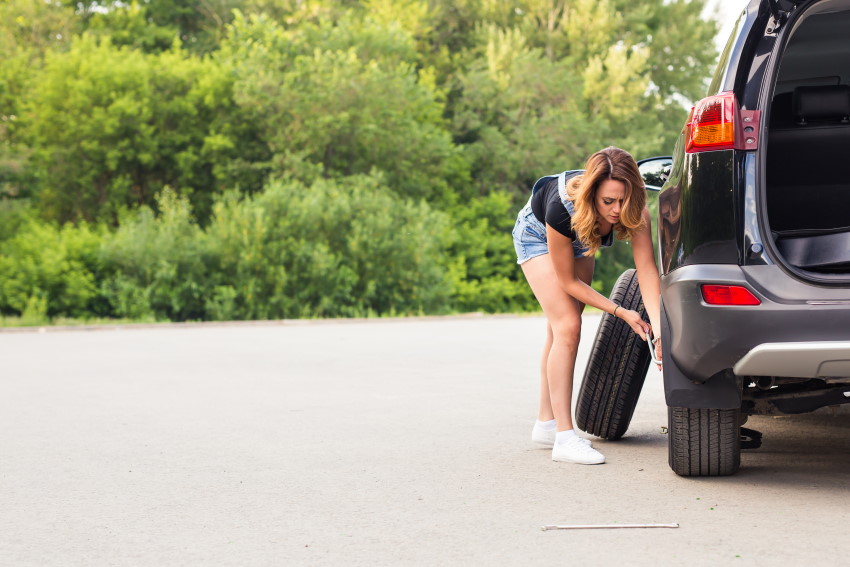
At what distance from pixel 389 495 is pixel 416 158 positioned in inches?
1404

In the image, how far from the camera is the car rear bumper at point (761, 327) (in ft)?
13.8

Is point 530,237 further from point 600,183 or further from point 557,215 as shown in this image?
point 600,183

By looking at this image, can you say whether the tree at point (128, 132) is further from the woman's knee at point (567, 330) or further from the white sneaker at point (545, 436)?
the woman's knee at point (567, 330)

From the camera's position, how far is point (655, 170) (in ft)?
19.6

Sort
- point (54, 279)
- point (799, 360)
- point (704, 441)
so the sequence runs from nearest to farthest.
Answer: point (799, 360) → point (704, 441) → point (54, 279)

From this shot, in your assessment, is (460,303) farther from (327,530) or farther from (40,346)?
(327,530)

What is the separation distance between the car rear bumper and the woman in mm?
677

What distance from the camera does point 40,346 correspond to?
→ 15617 mm


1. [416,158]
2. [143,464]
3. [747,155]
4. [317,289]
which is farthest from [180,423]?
[416,158]

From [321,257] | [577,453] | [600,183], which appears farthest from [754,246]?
[321,257]

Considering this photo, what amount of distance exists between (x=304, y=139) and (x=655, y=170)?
32259 millimetres

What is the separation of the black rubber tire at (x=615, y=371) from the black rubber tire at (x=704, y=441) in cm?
88

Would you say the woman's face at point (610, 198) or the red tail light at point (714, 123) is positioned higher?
the red tail light at point (714, 123)

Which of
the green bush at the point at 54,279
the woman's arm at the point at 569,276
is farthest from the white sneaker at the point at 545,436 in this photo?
the green bush at the point at 54,279
